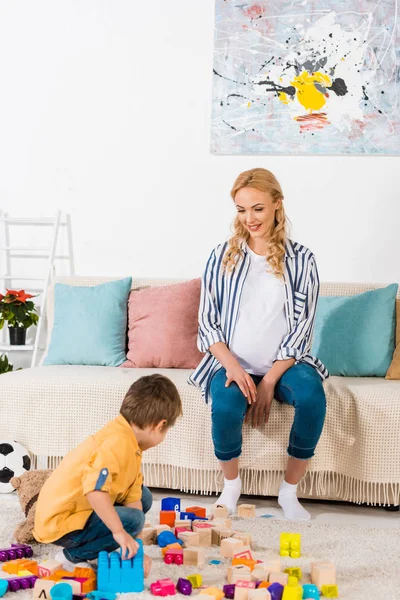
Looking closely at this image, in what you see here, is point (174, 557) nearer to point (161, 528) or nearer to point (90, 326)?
point (161, 528)

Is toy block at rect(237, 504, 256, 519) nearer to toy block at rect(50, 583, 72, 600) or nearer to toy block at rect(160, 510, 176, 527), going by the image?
toy block at rect(160, 510, 176, 527)

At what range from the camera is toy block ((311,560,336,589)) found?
1.77 metres

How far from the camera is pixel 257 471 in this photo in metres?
2.61

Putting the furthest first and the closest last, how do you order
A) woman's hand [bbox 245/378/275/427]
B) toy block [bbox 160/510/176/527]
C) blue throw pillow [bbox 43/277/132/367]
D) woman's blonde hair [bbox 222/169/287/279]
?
blue throw pillow [bbox 43/277/132/367] < woman's blonde hair [bbox 222/169/287/279] < woman's hand [bbox 245/378/275/427] < toy block [bbox 160/510/176/527]

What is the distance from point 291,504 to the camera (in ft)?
8.02

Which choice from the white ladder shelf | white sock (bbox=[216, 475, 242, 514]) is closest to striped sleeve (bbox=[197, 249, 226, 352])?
white sock (bbox=[216, 475, 242, 514])

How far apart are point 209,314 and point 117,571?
43.9 inches

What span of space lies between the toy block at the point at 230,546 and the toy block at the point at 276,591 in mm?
256

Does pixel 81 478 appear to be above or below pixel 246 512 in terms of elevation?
above

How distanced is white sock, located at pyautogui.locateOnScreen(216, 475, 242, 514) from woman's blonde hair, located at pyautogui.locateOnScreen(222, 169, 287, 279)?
2.27 feet

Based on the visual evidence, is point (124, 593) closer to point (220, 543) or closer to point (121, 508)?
point (121, 508)

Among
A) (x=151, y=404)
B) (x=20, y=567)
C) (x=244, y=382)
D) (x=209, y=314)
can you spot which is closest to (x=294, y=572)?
(x=151, y=404)

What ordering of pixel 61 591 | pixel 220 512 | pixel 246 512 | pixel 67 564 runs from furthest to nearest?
pixel 246 512, pixel 220 512, pixel 67 564, pixel 61 591

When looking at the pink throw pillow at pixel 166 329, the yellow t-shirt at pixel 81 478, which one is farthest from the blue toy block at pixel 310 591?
the pink throw pillow at pixel 166 329
